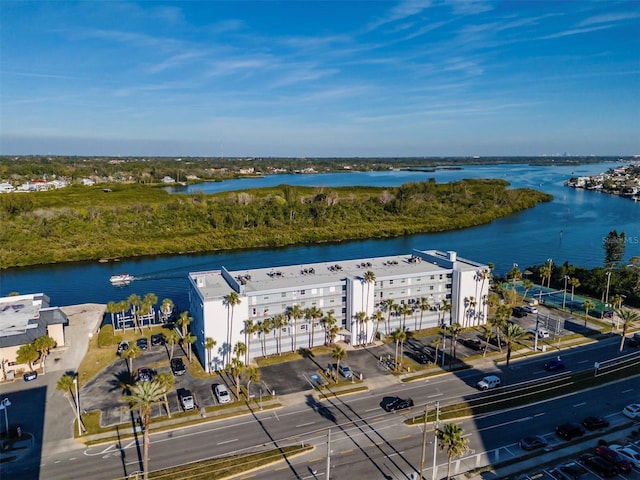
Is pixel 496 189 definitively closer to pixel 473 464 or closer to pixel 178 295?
pixel 178 295

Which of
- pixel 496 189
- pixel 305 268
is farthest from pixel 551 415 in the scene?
pixel 496 189

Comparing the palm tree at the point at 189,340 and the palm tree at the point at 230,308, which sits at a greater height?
the palm tree at the point at 230,308

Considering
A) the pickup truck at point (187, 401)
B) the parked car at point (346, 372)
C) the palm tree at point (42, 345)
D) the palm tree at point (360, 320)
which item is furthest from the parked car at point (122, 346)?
the palm tree at point (360, 320)

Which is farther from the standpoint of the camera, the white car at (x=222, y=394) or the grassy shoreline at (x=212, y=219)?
the grassy shoreline at (x=212, y=219)

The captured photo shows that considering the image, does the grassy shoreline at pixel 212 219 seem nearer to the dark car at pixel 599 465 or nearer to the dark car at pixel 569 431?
the dark car at pixel 569 431

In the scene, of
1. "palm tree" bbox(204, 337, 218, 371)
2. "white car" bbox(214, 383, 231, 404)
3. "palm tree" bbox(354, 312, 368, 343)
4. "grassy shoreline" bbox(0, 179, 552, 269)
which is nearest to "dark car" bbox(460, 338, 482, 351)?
"palm tree" bbox(354, 312, 368, 343)

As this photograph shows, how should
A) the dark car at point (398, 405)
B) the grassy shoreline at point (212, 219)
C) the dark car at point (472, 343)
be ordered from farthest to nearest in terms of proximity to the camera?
the grassy shoreline at point (212, 219), the dark car at point (472, 343), the dark car at point (398, 405)
